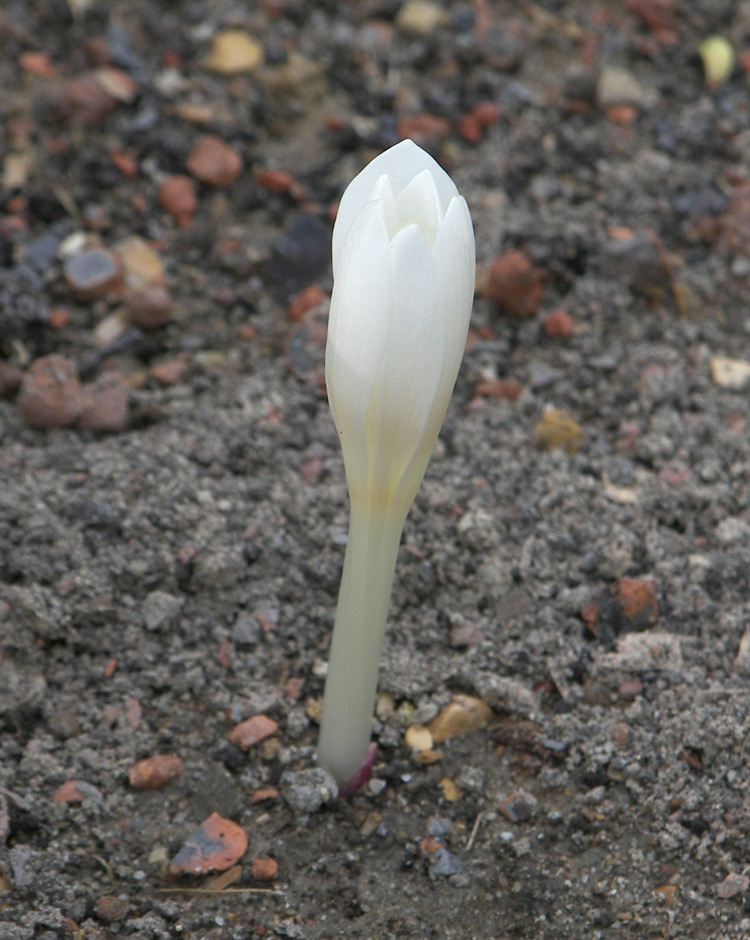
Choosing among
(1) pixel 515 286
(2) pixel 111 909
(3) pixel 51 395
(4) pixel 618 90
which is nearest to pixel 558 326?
(1) pixel 515 286

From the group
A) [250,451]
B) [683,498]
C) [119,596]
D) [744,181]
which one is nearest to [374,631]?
[119,596]

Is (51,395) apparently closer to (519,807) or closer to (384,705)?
(384,705)

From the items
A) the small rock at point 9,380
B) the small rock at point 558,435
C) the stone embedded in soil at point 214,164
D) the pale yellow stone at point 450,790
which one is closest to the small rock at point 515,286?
the small rock at point 558,435

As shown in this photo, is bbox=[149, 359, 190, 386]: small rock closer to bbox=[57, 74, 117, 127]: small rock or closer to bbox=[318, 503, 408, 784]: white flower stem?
bbox=[57, 74, 117, 127]: small rock

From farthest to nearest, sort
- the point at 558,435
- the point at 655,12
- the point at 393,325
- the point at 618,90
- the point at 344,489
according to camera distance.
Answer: the point at 655,12
the point at 618,90
the point at 558,435
the point at 344,489
the point at 393,325

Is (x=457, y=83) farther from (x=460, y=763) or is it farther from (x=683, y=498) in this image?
(x=460, y=763)
